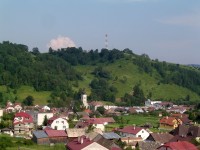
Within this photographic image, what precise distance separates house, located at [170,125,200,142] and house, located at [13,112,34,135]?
19184 millimetres

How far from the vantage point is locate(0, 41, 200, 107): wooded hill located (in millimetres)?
108019

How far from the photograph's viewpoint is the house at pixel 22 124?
55.0 m

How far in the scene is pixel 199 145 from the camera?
134 feet

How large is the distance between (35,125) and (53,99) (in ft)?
125

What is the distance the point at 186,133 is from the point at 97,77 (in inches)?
3476

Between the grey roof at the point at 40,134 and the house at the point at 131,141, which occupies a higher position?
the grey roof at the point at 40,134

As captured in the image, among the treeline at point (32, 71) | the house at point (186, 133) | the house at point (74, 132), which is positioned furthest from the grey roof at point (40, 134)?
the treeline at point (32, 71)

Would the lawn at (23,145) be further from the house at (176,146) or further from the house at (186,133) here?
the house at (186,133)

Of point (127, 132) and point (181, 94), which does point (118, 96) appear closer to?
point (181, 94)

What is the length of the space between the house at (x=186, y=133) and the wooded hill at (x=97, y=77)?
50361mm

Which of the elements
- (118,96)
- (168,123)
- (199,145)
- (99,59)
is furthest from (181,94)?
(199,145)

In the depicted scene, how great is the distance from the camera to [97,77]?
135 metres

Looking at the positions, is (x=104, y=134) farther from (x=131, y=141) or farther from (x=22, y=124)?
(x=22, y=124)

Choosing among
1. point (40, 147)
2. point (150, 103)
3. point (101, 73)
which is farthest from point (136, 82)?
point (40, 147)
